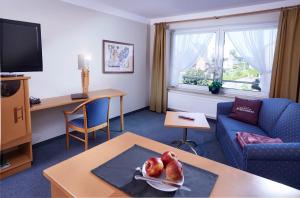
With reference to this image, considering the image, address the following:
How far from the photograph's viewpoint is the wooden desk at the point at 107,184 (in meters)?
0.96

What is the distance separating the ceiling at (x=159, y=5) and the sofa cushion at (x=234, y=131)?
6.47 ft

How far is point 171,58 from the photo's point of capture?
4812 mm

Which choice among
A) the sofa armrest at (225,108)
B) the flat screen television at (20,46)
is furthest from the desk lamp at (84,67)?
the sofa armrest at (225,108)

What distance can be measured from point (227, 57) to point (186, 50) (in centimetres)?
93

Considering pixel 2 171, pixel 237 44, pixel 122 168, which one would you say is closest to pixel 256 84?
pixel 237 44

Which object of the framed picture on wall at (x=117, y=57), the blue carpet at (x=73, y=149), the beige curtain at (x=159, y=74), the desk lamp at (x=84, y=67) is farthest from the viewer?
the beige curtain at (x=159, y=74)

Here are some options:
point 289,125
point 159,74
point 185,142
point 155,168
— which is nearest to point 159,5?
point 159,74

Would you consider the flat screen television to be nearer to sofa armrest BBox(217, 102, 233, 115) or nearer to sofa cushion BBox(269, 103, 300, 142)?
sofa armrest BBox(217, 102, 233, 115)

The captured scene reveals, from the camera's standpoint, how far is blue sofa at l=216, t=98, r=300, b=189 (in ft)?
5.72

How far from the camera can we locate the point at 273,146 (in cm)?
176

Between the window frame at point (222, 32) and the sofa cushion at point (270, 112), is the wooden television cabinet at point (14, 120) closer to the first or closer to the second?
the sofa cushion at point (270, 112)

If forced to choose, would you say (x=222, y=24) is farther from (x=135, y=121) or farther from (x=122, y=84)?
(x=135, y=121)

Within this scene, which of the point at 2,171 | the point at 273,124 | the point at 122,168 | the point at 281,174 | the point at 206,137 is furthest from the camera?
the point at 206,137

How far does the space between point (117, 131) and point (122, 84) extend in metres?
1.13
